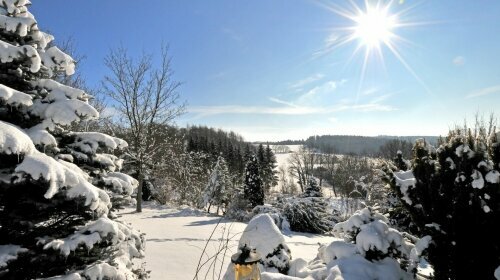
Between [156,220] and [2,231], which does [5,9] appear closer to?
[2,231]

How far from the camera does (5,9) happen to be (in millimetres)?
3527

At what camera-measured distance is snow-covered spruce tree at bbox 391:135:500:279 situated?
4.37 meters

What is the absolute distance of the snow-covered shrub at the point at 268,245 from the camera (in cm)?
569

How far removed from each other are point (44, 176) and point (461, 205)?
5.21 meters

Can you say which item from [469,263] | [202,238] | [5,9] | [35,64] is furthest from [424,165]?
[202,238]

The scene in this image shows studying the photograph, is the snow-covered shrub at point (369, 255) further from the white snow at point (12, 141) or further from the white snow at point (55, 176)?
the white snow at point (12, 141)

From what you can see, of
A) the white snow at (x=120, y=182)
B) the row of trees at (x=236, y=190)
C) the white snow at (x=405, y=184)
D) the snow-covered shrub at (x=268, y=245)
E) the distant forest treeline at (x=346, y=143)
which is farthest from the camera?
the distant forest treeline at (x=346, y=143)

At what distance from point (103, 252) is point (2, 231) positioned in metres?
1.00

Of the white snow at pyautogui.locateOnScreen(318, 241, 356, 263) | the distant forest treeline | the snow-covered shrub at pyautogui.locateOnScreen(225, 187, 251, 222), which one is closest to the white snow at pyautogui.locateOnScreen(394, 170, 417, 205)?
the white snow at pyautogui.locateOnScreen(318, 241, 356, 263)

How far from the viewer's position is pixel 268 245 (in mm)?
5711

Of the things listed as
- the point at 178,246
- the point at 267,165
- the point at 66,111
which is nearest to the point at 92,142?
the point at 66,111

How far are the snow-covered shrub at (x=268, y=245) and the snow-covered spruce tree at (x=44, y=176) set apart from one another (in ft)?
8.42

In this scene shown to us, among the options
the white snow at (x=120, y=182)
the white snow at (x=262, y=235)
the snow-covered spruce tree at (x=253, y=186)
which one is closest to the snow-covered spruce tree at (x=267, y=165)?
the snow-covered spruce tree at (x=253, y=186)

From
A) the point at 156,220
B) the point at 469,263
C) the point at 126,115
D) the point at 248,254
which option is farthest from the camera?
the point at 126,115
